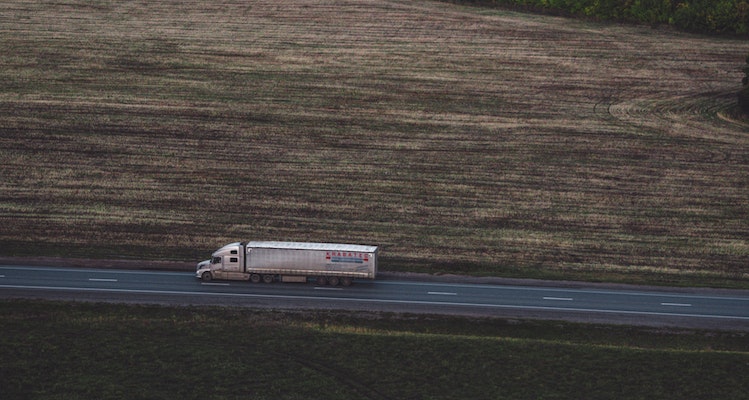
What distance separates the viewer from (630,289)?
51.9m

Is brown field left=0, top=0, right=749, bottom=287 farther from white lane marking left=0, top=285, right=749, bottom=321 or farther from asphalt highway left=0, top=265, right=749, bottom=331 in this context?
white lane marking left=0, top=285, right=749, bottom=321

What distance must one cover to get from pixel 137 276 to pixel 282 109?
33641mm

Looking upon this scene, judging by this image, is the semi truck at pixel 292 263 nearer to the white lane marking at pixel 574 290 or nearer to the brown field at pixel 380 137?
the white lane marking at pixel 574 290

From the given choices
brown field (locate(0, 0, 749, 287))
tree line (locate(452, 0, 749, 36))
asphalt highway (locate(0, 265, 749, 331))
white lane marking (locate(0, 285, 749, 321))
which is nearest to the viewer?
asphalt highway (locate(0, 265, 749, 331))

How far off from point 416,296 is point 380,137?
1197 inches

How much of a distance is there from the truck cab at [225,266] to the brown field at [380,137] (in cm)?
479

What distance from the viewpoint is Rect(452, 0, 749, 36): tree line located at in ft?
333

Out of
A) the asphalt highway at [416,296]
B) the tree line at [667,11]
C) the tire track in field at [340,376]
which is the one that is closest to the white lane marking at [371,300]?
the asphalt highway at [416,296]

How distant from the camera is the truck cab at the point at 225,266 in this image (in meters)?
52.0

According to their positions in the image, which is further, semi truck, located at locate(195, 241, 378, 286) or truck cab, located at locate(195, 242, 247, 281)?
truck cab, located at locate(195, 242, 247, 281)

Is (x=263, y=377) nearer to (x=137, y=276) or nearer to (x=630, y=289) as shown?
(x=137, y=276)

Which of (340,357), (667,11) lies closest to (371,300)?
(340,357)

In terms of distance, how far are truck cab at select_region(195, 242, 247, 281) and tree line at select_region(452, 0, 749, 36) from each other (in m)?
69.4

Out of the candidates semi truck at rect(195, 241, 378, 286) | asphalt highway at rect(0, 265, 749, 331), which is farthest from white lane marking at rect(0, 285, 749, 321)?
semi truck at rect(195, 241, 378, 286)
